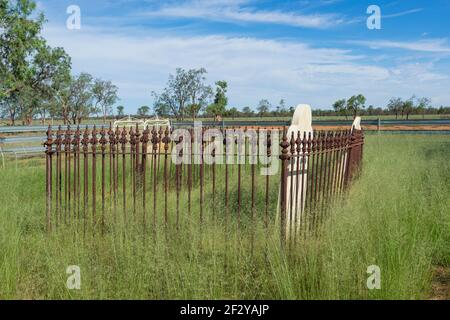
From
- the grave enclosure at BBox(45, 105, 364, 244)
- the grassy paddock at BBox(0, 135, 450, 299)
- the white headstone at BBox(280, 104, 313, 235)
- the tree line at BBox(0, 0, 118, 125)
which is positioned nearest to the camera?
the grassy paddock at BBox(0, 135, 450, 299)

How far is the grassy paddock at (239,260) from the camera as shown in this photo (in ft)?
12.5

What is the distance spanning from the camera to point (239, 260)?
4.42 m

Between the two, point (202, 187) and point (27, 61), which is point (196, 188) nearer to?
point (202, 187)

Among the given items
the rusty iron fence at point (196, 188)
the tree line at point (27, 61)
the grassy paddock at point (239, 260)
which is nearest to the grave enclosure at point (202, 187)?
the rusty iron fence at point (196, 188)

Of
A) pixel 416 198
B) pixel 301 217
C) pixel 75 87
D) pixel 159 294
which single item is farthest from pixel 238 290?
pixel 75 87

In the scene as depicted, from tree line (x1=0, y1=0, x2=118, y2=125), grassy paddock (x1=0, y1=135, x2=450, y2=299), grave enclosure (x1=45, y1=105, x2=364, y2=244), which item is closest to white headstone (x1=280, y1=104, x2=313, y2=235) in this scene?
grave enclosure (x1=45, y1=105, x2=364, y2=244)

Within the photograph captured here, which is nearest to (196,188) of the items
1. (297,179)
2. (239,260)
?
(297,179)

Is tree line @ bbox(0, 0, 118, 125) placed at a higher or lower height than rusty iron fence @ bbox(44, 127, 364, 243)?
higher

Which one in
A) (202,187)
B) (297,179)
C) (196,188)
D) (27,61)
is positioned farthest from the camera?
(27,61)

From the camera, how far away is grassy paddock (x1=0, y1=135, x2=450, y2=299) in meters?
3.80

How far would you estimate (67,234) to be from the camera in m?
5.71

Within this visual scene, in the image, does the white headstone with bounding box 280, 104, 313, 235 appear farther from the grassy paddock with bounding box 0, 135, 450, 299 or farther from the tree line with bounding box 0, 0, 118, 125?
the tree line with bounding box 0, 0, 118, 125
